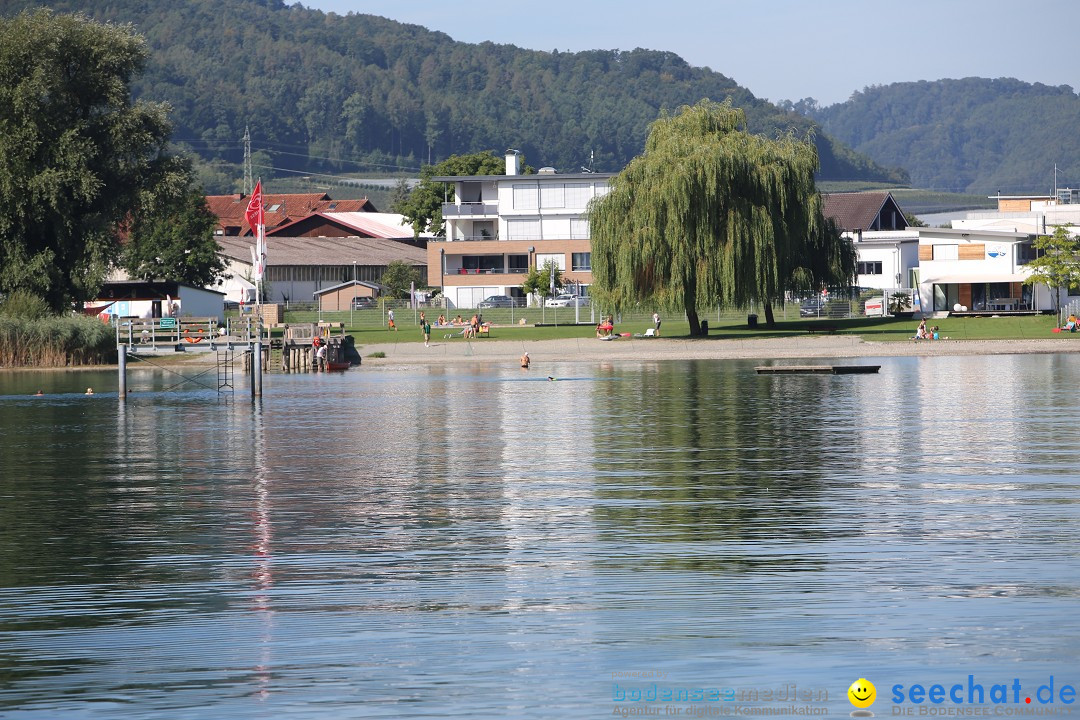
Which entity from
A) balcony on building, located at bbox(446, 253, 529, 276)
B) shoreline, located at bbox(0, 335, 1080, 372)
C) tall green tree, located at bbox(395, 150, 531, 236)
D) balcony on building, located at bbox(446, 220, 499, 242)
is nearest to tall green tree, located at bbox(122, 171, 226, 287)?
balcony on building, located at bbox(446, 253, 529, 276)

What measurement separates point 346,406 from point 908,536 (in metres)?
27.5

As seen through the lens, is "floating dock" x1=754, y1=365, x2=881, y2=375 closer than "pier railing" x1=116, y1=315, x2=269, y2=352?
No

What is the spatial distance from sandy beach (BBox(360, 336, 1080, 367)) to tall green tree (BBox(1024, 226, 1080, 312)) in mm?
10893

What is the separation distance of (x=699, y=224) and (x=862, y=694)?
5866cm

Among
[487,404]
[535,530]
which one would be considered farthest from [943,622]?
[487,404]

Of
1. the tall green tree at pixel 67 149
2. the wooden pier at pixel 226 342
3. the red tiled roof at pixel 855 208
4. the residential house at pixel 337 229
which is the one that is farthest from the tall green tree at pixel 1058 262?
the residential house at pixel 337 229

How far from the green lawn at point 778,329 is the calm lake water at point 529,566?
39.2 m

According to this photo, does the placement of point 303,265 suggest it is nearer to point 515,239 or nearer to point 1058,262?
point 515,239

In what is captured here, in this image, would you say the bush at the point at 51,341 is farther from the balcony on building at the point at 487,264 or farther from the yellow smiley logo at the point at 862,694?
the yellow smiley logo at the point at 862,694

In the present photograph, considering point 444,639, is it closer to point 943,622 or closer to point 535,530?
point 943,622

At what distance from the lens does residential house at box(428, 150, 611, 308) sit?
114125mm

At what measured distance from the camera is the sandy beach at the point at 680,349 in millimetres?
66938

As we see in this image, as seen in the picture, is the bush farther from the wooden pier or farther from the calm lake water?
the calm lake water

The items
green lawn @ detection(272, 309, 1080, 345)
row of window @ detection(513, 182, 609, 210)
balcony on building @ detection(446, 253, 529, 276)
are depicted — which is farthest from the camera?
row of window @ detection(513, 182, 609, 210)
